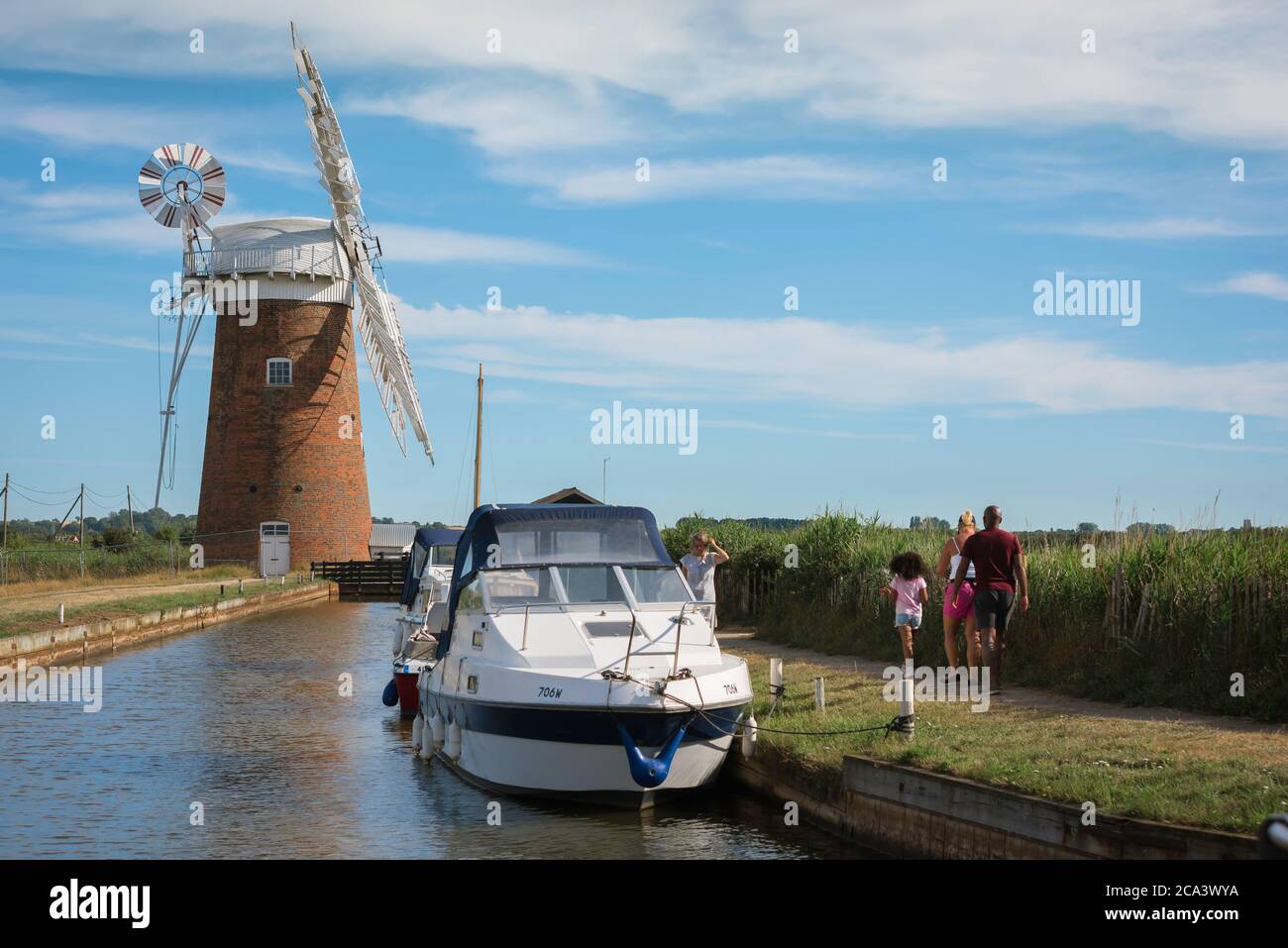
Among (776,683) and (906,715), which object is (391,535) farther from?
(906,715)

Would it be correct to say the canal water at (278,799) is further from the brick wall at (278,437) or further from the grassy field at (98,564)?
the brick wall at (278,437)

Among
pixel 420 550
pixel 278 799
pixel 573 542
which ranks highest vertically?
pixel 573 542

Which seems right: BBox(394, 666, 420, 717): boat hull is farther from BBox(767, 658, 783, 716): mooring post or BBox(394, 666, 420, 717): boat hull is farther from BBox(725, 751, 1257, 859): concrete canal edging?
BBox(725, 751, 1257, 859): concrete canal edging

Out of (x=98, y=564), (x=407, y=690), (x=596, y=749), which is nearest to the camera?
(x=596, y=749)

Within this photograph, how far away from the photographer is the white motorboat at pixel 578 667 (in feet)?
42.2

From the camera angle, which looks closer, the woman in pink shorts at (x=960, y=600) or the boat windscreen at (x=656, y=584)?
the boat windscreen at (x=656, y=584)

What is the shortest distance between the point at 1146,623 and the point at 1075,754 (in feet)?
17.4

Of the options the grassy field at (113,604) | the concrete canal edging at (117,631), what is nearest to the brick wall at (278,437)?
the grassy field at (113,604)

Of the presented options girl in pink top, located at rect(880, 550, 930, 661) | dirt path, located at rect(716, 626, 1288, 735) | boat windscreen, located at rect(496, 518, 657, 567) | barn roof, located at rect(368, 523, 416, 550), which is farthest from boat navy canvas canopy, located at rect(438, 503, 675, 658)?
barn roof, located at rect(368, 523, 416, 550)

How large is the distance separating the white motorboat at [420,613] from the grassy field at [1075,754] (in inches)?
182

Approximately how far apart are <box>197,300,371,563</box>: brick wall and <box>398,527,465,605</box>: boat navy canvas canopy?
3230 centimetres

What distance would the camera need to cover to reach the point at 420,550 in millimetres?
23906

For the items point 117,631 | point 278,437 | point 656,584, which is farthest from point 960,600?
point 278,437

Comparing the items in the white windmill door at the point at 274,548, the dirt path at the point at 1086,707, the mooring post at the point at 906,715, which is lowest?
the dirt path at the point at 1086,707
